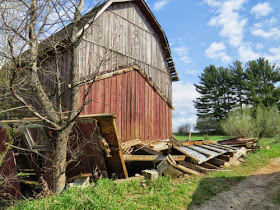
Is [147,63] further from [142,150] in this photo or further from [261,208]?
[261,208]

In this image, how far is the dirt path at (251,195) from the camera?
5.43 meters

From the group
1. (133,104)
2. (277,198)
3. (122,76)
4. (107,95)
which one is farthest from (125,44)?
(277,198)

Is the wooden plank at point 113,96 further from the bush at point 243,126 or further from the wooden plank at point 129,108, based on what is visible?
the bush at point 243,126

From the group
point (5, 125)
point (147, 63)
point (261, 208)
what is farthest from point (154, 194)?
point (147, 63)

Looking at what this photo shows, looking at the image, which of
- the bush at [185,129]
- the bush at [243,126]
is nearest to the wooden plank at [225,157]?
the bush at [243,126]

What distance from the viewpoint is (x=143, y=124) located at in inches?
432

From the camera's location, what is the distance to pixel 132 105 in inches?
414

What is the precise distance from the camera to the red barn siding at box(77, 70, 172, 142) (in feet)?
30.0

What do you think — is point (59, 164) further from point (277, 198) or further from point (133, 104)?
point (277, 198)

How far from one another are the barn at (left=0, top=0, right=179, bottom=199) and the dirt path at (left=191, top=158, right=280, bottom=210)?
9.67 ft

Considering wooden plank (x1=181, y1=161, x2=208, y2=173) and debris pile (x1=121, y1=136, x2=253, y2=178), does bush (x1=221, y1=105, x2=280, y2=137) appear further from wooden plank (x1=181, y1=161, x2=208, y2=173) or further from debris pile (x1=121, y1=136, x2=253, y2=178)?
Result: wooden plank (x1=181, y1=161, x2=208, y2=173)

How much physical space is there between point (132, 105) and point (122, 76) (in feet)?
5.00

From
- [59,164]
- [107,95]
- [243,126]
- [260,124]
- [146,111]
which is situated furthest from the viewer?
[260,124]

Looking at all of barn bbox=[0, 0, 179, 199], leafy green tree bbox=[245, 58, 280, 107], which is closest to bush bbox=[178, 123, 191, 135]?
leafy green tree bbox=[245, 58, 280, 107]
